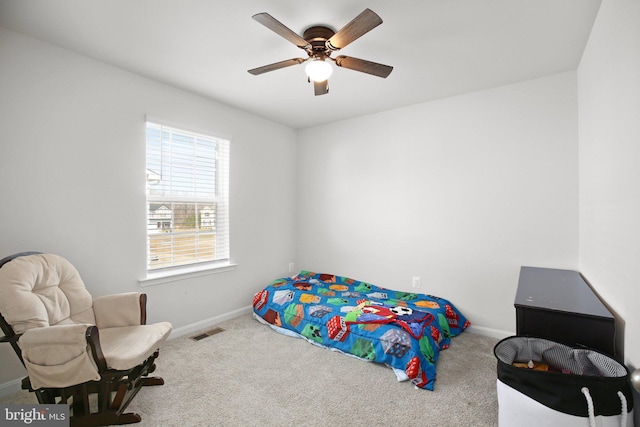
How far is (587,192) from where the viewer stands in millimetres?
2426

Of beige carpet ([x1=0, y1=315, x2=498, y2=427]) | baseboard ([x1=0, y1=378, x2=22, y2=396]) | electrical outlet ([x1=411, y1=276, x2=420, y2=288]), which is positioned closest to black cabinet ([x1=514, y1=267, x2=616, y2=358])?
beige carpet ([x1=0, y1=315, x2=498, y2=427])

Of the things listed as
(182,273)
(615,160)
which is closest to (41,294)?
(182,273)

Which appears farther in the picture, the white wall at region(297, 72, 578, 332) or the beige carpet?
the white wall at region(297, 72, 578, 332)

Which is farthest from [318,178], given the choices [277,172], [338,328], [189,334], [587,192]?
[587,192]

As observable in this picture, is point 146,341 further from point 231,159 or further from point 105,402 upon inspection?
point 231,159

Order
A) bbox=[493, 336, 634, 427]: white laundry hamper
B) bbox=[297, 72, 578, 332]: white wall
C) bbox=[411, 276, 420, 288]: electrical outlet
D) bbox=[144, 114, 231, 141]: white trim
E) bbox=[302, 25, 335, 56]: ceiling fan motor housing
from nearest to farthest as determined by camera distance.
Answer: bbox=[493, 336, 634, 427]: white laundry hamper → bbox=[302, 25, 335, 56]: ceiling fan motor housing → bbox=[297, 72, 578, 332]: white wall → bbox=[144, 114, 231, 141]: white trim → bbox=[411, 276, 420, 288]: electrical outlet

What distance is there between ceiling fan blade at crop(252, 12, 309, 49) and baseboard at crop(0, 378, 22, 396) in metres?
2.92

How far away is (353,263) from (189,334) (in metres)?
2.12

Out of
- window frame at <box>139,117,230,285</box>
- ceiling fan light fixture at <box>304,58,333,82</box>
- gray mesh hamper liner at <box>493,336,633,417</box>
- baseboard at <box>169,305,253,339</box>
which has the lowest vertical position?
baseboard at <box>169,305,253,339</box>

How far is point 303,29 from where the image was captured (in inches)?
84.0

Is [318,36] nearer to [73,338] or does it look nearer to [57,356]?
[73,338]

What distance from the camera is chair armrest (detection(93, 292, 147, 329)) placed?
2225 millimetres

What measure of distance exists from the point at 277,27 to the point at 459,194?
2.48m

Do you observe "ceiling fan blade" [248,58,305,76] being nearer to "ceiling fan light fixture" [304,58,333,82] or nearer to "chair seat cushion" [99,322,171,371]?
"ceiling fan light fixture" [304,58,333,82]
